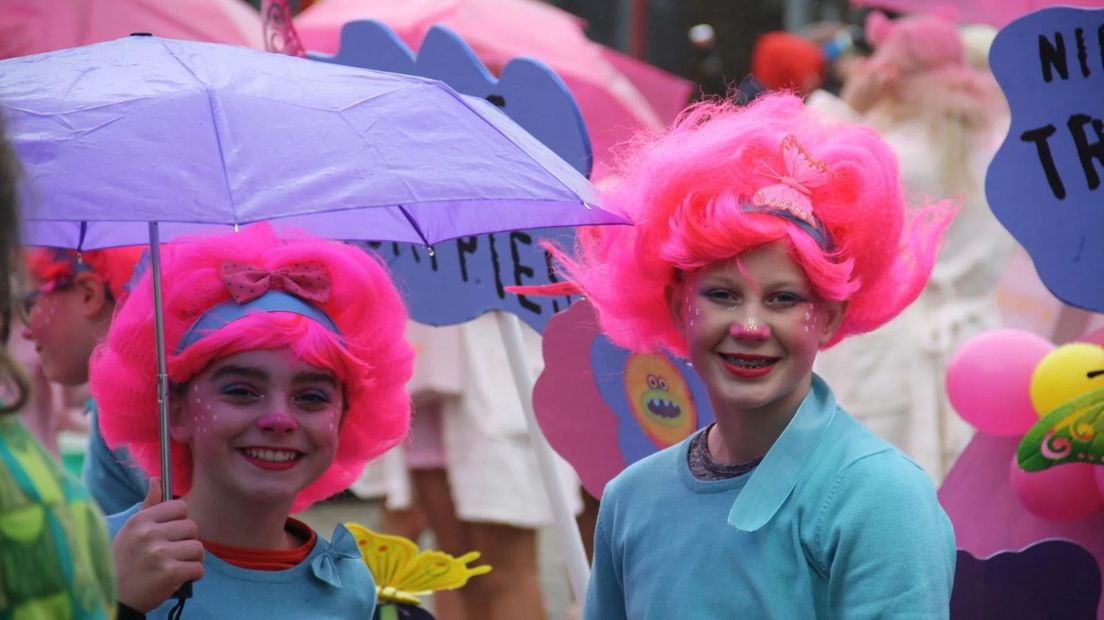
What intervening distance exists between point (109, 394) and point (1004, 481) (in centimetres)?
196

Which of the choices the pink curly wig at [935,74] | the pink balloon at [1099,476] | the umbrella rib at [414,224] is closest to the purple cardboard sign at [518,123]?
the umbrella rib at [414,224]

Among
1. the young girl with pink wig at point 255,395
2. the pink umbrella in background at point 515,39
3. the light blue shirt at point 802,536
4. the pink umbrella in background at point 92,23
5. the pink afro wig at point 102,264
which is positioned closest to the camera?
the light blue shirt at point 802,536

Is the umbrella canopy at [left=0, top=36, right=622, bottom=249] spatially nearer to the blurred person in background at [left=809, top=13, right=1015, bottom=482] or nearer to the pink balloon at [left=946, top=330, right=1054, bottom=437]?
the pink balloon at [left=946, top=330, right=1054, bottom=437]

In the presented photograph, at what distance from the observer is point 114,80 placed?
106 inches

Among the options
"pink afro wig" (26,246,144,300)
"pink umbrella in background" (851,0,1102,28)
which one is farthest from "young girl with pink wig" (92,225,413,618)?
"pink umbrella in background" (851,0,1102,28)

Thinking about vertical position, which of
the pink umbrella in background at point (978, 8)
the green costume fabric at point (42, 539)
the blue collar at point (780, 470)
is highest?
the green costume fabric at point (42, 539)

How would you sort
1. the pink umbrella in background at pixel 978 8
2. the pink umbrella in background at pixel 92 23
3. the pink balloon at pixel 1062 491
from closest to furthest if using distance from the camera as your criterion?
the pink balloon at pixel 1062 491 → the pink umbrella in background at pixel 978 8 → the pink umbrella in background at pixel 92 23

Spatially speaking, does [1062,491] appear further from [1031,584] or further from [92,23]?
[92,23]

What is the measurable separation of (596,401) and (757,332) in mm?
1048

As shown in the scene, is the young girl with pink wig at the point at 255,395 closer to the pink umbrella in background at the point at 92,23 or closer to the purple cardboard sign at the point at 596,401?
the purple cardboard sign at the point at 596,401

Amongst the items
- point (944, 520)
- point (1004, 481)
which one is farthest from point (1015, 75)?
point (944, 520)

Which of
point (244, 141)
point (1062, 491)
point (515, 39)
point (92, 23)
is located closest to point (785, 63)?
point (515, 39)

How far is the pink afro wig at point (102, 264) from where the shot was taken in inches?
160

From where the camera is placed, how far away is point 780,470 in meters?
2.72
